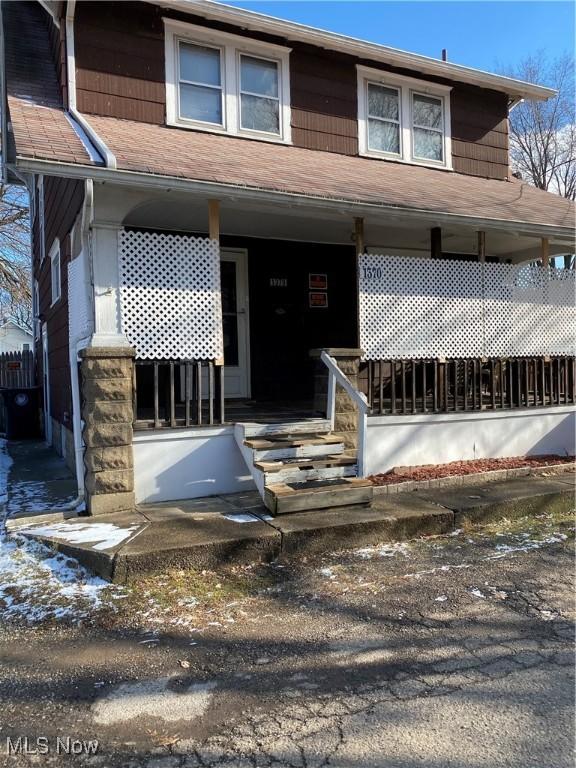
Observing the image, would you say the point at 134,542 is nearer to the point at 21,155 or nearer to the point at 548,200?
the point at 21,155

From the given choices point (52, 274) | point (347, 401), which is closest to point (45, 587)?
point (347, 401)

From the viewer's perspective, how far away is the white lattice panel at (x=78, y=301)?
586 cm

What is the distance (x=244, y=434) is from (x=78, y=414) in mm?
1649

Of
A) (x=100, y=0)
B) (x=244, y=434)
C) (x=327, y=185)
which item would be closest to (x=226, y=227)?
(x=327, y=185)

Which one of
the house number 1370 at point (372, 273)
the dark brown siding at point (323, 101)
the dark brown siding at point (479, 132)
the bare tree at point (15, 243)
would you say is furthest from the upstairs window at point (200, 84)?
the bare tree at point (15, 243)

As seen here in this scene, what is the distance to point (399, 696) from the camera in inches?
114

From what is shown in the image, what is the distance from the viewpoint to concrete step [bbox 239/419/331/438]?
247 inches

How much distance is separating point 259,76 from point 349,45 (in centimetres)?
144

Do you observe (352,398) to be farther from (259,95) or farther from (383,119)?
(383,119)

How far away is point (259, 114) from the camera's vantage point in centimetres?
849

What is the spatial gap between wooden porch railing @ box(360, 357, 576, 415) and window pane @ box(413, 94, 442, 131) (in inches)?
162

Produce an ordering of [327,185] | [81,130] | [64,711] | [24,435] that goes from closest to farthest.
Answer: [64,711]
[81,130]
[327,185]
[24,435]

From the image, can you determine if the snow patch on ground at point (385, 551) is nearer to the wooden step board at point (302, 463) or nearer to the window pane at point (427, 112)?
the wooden step board at point (302, 463)

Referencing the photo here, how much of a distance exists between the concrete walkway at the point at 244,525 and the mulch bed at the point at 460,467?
30 cm
